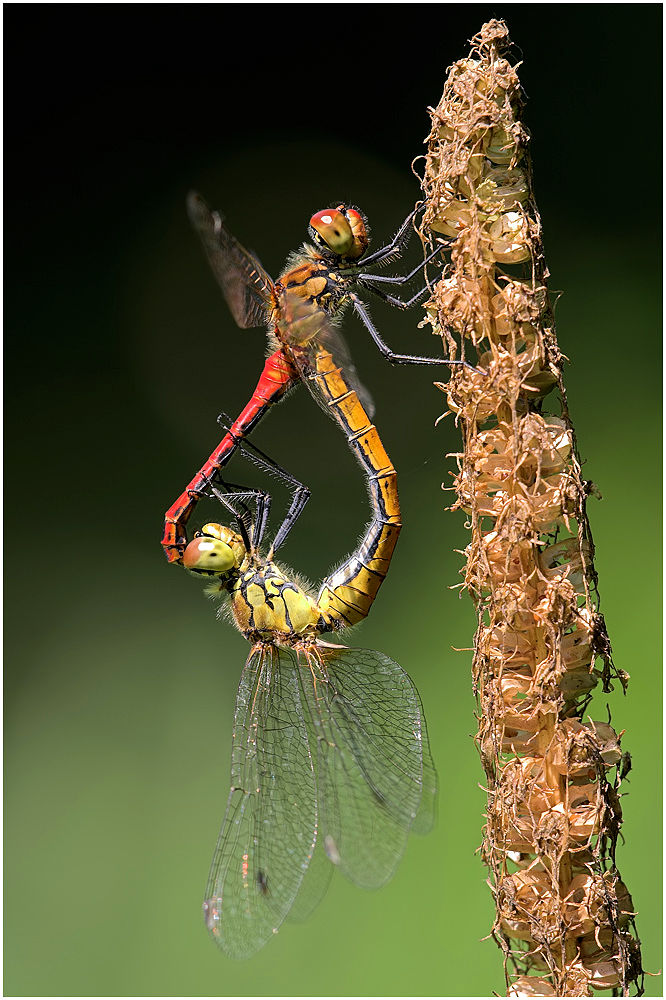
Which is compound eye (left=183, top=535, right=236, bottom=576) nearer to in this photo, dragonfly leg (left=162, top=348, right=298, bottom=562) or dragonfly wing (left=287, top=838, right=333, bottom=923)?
dragonfly leg (left=162, top=348, right=298, bottom=562)

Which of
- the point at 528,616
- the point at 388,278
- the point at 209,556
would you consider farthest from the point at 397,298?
the point at 528,616

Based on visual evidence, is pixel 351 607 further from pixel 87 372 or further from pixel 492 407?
pixel 87 372

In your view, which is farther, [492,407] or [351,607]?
[351,607]

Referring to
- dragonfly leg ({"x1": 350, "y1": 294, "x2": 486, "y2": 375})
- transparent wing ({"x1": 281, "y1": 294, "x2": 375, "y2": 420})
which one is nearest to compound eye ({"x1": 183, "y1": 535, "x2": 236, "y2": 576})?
transparent wing ({"x1": 281, "y1": 294, "x2": 375, "y2": 420})

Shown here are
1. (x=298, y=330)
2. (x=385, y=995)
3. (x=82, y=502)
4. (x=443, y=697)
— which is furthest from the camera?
(x=82, y=502)

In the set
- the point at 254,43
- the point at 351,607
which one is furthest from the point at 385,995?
the point at 254,43

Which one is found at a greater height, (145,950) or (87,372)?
(87,372)
